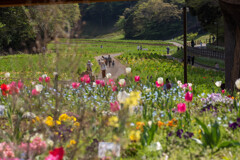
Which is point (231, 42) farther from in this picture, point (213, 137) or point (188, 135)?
point (213, 137)

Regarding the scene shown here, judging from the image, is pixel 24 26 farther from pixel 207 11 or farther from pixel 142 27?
pixel 142 27

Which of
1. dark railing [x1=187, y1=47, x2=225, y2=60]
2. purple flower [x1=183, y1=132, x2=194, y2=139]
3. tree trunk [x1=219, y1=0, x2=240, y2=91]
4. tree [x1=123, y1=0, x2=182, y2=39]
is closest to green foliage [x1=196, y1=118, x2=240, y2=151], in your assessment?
purple flower [x1=183, y1=132, x2=194, y2=139]

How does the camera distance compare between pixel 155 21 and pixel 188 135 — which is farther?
pixel 155 21

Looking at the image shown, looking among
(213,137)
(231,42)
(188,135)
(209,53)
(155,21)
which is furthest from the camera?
(155,21)

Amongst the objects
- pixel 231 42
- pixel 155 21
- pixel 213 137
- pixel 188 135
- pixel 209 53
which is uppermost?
pixel 231 42

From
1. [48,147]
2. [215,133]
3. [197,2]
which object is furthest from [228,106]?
[197,2]

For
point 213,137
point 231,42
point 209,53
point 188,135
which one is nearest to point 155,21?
point 209,53

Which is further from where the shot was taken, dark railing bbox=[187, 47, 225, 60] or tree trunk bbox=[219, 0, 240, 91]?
dark railing bbox=[187, 47, 225, 60]

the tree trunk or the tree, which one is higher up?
the tree trunk

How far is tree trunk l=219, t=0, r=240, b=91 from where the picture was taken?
8.71 meters

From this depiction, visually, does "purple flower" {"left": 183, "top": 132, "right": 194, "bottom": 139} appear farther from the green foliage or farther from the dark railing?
the dark railing

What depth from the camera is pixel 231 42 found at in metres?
9.12

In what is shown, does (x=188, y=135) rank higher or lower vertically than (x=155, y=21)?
higher

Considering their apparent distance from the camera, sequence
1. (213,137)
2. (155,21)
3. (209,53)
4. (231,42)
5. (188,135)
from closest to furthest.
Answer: (213,137)
(188,135)
(231,42)
(209,53)
(155,21)
